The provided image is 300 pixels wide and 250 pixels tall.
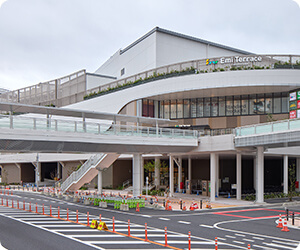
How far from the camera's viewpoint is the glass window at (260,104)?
4631 cm

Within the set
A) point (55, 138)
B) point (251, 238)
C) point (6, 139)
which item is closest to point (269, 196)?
point (251, 238)

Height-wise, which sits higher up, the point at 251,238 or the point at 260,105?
the point at 260,105

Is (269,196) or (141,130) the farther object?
(269,196)

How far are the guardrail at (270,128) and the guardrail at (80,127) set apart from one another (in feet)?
17.8

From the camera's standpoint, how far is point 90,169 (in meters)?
40.3

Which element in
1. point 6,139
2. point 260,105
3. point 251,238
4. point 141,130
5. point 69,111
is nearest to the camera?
point 251,238

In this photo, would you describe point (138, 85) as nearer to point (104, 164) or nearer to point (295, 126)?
point (104, 164)

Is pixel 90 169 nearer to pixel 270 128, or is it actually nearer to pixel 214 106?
pixel 214 106

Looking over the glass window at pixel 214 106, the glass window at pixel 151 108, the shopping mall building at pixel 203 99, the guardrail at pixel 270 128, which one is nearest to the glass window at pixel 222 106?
the shopping mall building at pixel 203 99

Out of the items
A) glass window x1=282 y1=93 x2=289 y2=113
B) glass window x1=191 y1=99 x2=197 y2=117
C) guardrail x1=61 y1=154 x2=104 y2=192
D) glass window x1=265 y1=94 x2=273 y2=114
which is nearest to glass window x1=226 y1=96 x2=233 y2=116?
glass window x1=191 y1=99 x2=197 y2=117

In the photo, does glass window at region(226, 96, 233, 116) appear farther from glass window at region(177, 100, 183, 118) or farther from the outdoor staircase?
the outdoor staircase

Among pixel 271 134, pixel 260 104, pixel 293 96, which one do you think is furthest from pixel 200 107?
pixel 271 134

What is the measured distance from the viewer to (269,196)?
3869 centimetres

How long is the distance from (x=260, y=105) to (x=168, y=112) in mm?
12675
